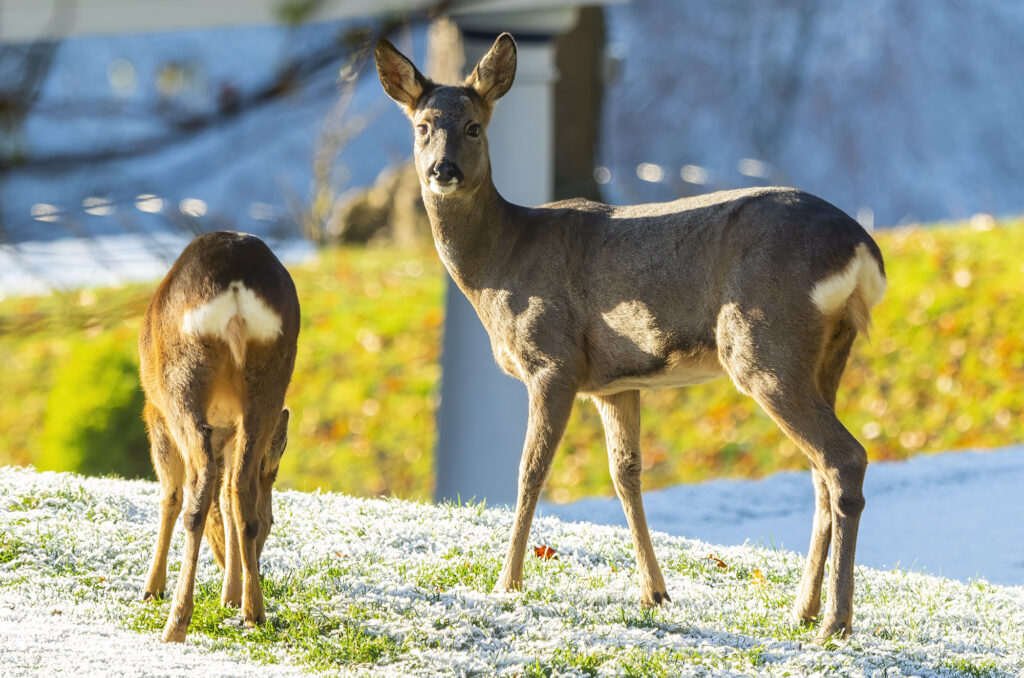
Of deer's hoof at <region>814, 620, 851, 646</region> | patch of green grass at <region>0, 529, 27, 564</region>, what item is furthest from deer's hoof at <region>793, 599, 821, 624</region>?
patch of green grass at <region>0, 529, 27, 564</region>

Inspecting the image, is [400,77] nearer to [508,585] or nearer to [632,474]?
[632,474]

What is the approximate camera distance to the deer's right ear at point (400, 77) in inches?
202

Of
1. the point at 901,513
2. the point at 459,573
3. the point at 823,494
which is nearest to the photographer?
the point at 823,494

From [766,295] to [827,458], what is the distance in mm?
708

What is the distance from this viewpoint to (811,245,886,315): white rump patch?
465 cm

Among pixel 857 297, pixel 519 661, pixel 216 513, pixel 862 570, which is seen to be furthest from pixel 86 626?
→ pixel 862 570

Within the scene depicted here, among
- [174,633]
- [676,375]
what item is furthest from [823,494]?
[174,633]

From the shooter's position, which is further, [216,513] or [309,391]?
[309,391]

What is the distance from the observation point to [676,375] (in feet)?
16.7

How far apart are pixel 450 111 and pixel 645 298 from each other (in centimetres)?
120

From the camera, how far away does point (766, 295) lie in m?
4.71

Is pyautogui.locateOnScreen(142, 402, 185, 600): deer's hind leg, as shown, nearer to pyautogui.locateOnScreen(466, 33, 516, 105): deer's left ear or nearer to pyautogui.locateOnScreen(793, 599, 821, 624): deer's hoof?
pyautogui.locateOnScreen(466, 33, 516, 105): deer's left ear

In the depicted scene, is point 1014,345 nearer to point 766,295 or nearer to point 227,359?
point 766,295

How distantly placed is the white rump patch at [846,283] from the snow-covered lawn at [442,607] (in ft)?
4.80
